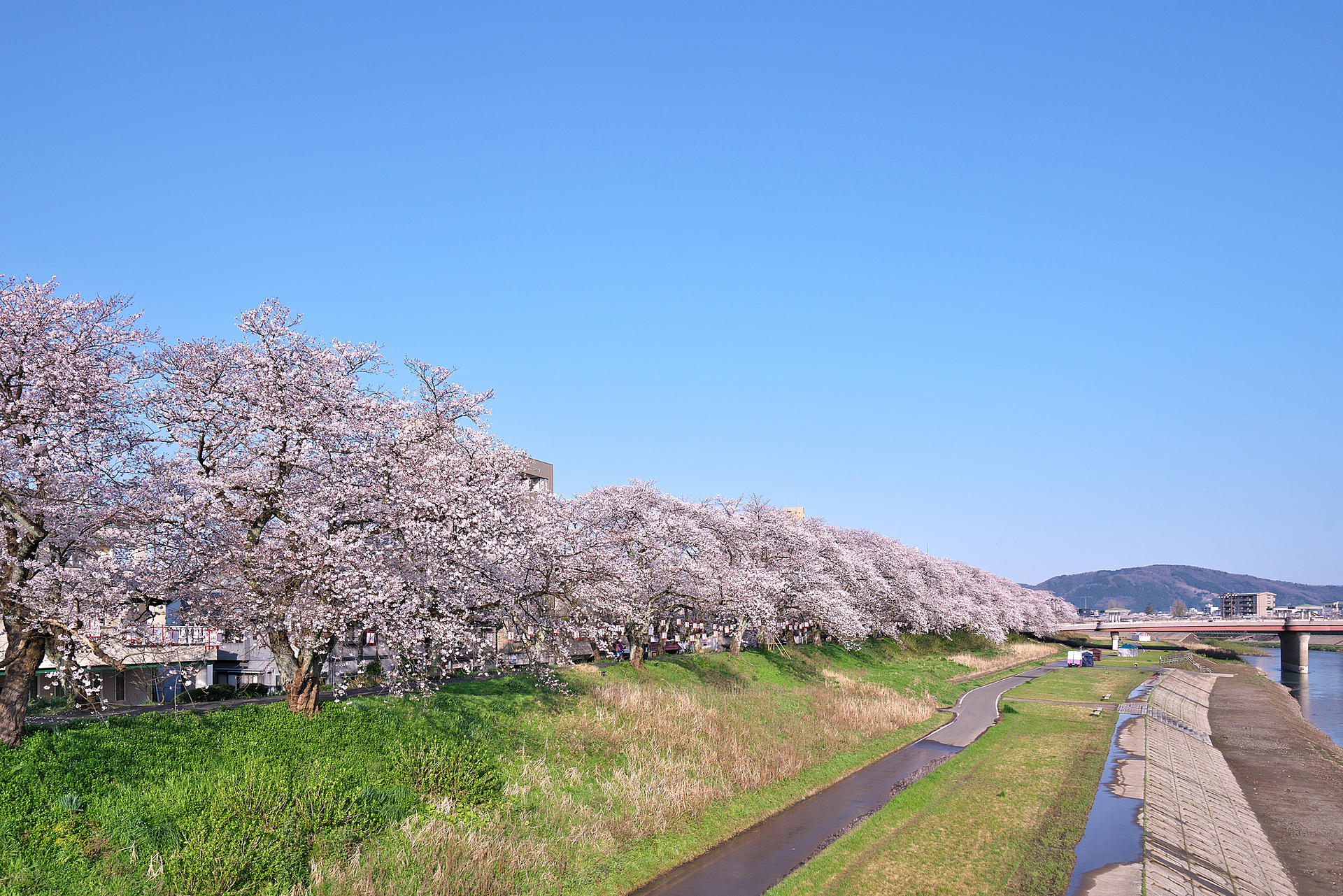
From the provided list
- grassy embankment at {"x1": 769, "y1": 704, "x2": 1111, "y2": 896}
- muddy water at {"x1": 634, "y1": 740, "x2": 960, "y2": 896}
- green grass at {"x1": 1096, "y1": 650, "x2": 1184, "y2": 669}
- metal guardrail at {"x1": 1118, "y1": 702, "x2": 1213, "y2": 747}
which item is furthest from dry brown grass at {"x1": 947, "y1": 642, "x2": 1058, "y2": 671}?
muddy water at {"x1": 634, "y1": 740, "x2": 960, "y2": 896}

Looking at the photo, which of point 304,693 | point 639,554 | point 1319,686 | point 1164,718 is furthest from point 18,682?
point 1319,686

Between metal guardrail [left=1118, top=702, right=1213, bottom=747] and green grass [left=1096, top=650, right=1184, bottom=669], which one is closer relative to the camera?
metal guardrail [left=1118, top=702, right=1213, bottom=747]

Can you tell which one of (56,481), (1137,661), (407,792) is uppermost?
(56,481)

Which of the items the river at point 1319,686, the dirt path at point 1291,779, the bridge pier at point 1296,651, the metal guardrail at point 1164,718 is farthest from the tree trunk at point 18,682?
the bridge pier at point 1296,651

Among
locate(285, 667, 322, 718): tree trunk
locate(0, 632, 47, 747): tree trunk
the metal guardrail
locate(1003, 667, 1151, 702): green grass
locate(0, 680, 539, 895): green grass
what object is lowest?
locate(1003, 667, 1151, 702): green grass

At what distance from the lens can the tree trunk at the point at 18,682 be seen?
63.2 ft

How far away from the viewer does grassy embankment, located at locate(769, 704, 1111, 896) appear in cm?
2100

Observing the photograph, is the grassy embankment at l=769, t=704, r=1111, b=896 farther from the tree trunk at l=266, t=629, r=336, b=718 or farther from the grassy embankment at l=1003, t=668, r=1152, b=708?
the grassy embankment at l=1003, t=668, r=1152, b=708

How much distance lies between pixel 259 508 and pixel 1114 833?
27.9 m

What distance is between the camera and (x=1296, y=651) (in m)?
115

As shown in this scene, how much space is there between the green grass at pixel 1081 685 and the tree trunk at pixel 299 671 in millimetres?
51870

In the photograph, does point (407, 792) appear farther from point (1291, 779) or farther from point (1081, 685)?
point (1081, 685)

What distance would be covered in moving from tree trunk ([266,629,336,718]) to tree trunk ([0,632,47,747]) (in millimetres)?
6353

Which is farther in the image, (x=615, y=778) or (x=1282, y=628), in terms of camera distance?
Answer: (x=1282, y=628)
